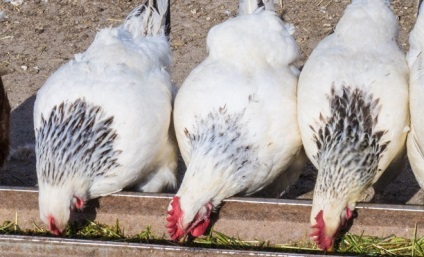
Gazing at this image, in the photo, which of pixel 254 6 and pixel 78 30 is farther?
pixel 78 30

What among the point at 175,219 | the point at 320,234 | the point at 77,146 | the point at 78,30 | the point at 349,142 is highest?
the point at 78,30

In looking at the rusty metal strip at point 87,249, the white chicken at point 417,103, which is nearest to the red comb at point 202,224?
the rusty metal strip at point 87,249

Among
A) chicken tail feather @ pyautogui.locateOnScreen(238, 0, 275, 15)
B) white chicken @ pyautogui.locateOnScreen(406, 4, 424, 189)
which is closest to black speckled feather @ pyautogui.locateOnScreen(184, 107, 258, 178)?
white chicken @ pyautogui.locateOnScreen(406, 4, 424, 189)

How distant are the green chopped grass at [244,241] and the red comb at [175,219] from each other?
97 mm

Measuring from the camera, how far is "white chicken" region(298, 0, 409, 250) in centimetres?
383

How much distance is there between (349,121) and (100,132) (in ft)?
4.11

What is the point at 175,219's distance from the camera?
3.88 metres

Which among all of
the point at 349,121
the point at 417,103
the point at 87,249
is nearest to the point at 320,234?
the point at 349,121

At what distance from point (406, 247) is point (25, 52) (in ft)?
11.8

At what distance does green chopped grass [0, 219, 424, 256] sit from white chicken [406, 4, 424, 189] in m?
0.36

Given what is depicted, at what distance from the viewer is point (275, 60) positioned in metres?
4.30

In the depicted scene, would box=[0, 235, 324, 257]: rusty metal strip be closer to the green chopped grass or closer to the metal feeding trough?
the metal feeding trough

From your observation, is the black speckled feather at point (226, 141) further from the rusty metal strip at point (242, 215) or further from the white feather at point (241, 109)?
the rusty metal strip at point (242, 215)

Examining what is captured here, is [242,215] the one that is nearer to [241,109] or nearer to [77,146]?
[241,109]
